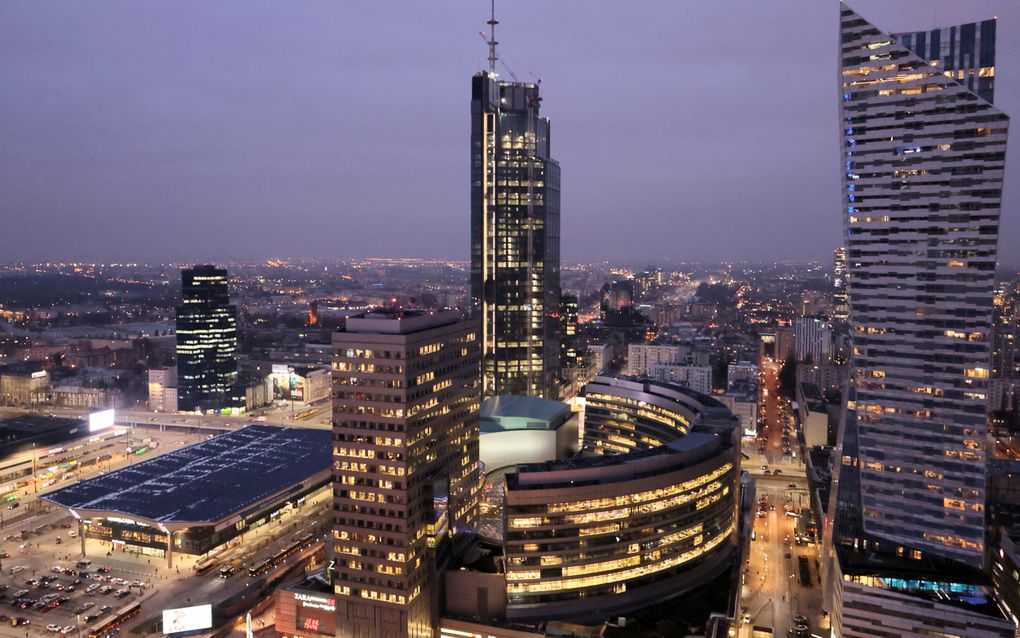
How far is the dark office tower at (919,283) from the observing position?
59375mm

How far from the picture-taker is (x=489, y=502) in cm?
8094

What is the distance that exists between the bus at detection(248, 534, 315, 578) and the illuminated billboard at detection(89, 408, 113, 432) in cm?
Result: 5540

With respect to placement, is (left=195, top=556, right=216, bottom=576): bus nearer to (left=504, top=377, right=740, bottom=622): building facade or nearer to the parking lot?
the parking lot

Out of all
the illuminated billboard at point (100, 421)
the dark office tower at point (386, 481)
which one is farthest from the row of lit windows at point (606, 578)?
the illuminated billboard at point (100, 421)

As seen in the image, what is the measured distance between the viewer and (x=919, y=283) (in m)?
61.8

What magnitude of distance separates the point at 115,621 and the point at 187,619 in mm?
8469

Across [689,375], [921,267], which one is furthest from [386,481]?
[689,375]

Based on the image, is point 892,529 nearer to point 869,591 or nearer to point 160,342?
point 869,591

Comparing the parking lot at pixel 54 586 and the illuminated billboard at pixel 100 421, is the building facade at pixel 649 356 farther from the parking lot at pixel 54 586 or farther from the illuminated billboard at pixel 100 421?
the parking lot at pixel 54 586

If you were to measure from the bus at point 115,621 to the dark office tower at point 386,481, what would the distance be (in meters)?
20.1

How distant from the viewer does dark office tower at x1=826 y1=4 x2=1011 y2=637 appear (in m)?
59.4

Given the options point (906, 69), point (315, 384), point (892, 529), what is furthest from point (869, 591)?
point (315, 384)

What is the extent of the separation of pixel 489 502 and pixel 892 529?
40059 millimetres

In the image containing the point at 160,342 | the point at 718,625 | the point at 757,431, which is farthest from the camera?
the point at 160,342
